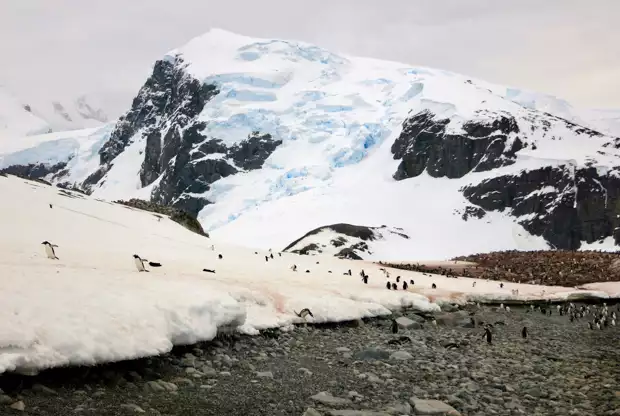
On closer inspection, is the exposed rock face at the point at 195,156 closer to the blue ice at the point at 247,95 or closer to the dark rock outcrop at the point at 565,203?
the blue ice at the point at 247,95

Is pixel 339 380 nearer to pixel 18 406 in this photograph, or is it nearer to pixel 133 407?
pixel 133 407

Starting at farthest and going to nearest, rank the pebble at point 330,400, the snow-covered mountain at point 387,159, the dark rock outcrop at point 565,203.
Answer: the snow-covered mountain at point 387,159 < the dark rock outcrop at point 565,203 < the pebble at point 330,400

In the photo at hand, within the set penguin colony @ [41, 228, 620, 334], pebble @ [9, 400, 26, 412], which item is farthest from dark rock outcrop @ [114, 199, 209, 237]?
pebble @ [9, 400, 26, 412]

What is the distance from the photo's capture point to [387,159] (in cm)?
13162

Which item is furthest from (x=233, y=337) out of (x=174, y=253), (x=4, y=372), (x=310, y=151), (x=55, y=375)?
(x=310, y=151)

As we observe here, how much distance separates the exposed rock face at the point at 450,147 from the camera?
11838 centimetres

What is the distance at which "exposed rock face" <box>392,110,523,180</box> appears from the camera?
11838cm

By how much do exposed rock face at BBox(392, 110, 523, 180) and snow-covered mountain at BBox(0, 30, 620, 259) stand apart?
0.94 feet

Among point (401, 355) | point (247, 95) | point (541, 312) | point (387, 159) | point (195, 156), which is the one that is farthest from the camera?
point (195, 156)

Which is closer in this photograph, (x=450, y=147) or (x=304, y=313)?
(x=304, y=313)

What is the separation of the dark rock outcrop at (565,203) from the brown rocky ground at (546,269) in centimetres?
5498

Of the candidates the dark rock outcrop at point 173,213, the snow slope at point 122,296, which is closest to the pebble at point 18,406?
the snow slope at point 122,296

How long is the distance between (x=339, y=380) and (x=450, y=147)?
121m

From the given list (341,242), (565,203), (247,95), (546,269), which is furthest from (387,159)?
(546,269)
